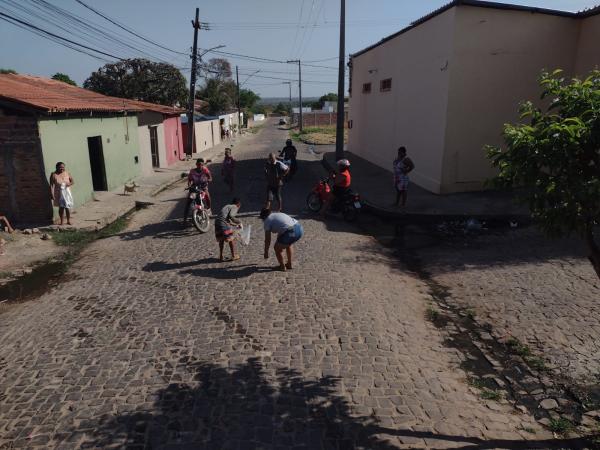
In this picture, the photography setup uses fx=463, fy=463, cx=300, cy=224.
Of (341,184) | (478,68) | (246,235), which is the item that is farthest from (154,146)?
(246,235)

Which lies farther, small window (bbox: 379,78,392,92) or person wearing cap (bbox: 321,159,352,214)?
small window (bbox: 379,78,392,92)

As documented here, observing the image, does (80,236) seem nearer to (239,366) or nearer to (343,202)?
(343,202)

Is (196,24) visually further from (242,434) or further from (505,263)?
(242,434)

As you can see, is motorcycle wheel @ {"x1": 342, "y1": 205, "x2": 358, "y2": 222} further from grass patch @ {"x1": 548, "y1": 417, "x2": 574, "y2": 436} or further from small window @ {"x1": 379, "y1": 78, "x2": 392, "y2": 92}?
small window @ {"x1": 379, "y1": 78, "x2": 392, "y2": 92}

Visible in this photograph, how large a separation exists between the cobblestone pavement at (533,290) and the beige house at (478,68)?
408 centimetres

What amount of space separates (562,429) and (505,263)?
4613mm

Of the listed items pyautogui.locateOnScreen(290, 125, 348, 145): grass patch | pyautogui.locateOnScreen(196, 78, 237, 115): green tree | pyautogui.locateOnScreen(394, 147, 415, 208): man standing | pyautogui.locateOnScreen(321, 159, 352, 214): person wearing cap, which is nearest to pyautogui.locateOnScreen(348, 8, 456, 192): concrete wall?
pyautogui.locateOnScreen(394, 147, 415, 208): man standing

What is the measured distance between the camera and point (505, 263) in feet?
28.0

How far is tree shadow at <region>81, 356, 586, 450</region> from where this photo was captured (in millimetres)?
3926

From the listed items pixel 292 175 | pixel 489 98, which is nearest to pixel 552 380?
pixel 489 98

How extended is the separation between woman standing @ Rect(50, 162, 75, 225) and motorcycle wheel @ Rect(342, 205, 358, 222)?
6672 mm

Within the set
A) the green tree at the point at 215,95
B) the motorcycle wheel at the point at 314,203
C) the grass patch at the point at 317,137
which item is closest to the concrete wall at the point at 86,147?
the motorcycle wheel at the point at 314,203

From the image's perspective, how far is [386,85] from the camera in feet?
62.6

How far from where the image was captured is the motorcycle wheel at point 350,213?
38.5 feet
